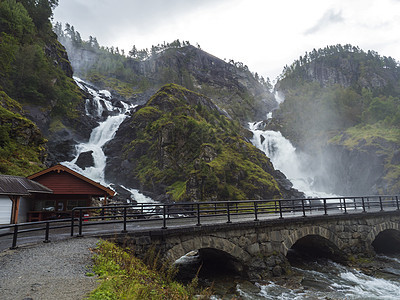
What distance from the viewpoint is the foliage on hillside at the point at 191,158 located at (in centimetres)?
3497

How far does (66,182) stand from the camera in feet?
65.2

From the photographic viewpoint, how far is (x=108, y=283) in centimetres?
528

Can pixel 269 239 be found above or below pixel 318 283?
above

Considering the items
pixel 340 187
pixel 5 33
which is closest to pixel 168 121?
pixel 5 33

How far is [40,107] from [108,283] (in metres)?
52.1

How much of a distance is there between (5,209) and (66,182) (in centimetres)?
456

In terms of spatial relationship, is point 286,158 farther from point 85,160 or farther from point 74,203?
point 74,203

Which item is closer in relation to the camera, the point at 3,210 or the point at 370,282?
the point at 370,282

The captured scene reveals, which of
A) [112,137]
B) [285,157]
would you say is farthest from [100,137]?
[285,157]

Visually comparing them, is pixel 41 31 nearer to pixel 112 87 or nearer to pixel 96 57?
pixel 112 87

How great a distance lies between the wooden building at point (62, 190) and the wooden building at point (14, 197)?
4.22 ft

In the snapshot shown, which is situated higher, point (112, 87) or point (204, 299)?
point (112, 87)

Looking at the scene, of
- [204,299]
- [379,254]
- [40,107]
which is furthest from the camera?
[40,107]

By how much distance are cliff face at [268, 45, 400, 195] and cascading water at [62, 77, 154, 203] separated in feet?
143
